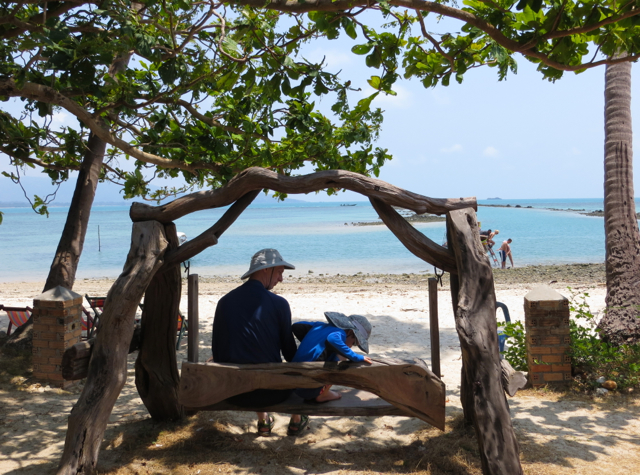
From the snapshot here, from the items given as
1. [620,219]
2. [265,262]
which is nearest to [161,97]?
[265,262]

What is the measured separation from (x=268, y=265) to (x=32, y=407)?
2.97 metres

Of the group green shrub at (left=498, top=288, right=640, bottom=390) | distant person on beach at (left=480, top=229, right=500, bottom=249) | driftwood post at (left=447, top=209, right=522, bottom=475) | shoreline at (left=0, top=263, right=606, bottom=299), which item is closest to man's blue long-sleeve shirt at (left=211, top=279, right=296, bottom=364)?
driftwood post at (left=447, top=209, right=522, bottom=475)

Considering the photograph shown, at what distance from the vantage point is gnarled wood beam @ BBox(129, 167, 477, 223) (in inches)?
148

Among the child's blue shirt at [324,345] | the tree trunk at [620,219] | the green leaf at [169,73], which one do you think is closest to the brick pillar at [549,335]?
the tree trunk at [620,219]

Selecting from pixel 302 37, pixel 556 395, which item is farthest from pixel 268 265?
pixel 556 395

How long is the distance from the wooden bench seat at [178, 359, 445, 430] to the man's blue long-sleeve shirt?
18 cm

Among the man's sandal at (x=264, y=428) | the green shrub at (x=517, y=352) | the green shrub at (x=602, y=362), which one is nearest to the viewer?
the man's sandal at (x=264, y=428)

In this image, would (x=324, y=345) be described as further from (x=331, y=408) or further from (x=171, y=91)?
(x=171, y=91)

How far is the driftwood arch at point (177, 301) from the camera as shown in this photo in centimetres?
312

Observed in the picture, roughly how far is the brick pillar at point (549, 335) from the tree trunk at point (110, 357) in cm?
371

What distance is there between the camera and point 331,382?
3.46m

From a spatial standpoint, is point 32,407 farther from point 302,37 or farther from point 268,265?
point 302,37

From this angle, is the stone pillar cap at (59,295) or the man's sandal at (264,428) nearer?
the man's sandal at (264,428)

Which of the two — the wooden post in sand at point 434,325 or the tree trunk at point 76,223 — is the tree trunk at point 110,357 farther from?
the tree trunk at point 76,223
